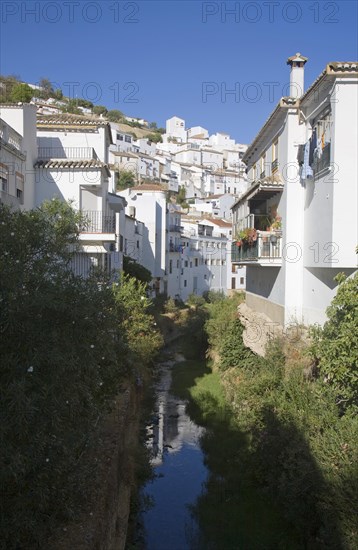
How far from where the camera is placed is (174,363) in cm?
3092

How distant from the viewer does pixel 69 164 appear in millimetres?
18750

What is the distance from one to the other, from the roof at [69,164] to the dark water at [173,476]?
10.2 meters

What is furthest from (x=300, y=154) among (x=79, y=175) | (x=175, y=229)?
(x=175, y=229)

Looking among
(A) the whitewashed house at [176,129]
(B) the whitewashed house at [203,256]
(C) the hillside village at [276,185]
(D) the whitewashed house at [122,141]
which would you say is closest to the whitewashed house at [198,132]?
(A) the whitewashed house at [176,129]

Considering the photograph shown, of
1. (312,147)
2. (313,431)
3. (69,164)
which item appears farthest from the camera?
(69,164)

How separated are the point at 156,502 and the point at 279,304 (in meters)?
7.62

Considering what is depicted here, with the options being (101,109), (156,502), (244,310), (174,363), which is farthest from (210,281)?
(101,109)

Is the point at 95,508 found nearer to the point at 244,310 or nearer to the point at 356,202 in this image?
the point at 356,202

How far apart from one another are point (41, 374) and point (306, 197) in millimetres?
11611

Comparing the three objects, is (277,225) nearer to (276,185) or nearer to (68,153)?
(276,185)

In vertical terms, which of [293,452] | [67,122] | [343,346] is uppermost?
[67,122]

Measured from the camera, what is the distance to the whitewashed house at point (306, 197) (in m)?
12.9

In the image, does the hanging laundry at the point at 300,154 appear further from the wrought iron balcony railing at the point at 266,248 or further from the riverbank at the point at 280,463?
the riverbank at the point at 280,463

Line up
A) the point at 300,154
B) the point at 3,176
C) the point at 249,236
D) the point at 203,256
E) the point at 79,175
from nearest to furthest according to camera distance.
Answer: the point at 300,154 < the point at 3,176 < the point at 249,236 < the point at 79,175 < the point at 203,256
